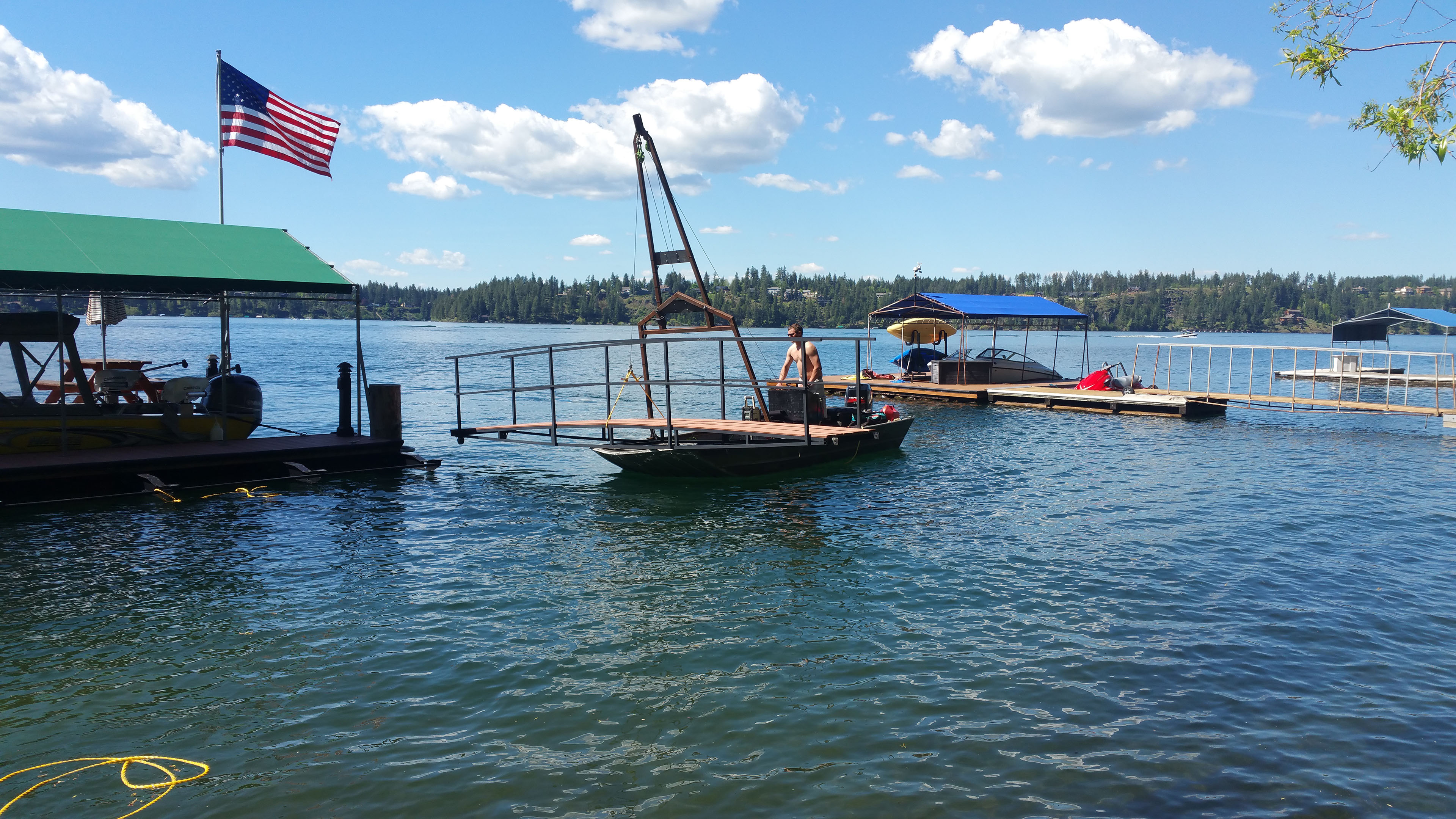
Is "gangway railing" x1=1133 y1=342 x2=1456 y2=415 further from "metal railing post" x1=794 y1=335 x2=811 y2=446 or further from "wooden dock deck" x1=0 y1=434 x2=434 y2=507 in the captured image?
"wooden dock deck" x1=0 y1=434 x2=434 y2=507

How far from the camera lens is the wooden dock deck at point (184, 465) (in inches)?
546

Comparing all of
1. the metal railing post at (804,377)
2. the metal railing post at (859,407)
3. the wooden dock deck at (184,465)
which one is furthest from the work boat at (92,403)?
the metal railing post at (859,407)

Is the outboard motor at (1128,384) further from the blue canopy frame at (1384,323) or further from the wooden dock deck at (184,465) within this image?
the wooden dock deck at (184,465)

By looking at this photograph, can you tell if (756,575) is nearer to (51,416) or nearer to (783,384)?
(783,384)

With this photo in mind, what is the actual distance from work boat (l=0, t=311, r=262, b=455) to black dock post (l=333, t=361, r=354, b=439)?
1.77 meters

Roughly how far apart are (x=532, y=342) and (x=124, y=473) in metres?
129

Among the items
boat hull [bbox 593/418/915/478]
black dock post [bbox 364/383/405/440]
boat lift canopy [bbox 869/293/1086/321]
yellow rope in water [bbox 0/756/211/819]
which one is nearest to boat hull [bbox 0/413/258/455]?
black dock post [bbox 364/383/405/440]

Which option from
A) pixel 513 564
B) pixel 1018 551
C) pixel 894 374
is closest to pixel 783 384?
pixel 1018 551

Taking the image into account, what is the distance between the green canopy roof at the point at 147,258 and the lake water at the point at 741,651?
12.5 feet

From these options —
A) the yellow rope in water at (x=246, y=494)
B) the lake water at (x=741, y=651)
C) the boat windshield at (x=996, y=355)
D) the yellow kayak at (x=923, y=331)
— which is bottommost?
the lake water at (x=741, y=651)

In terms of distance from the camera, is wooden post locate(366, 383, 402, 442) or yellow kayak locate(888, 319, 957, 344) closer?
wooden post locate(366, 383, 402, 442)

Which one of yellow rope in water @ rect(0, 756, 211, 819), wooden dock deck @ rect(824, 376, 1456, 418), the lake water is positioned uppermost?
wooden dock deck @ rect(824, 376, 1456, 418)

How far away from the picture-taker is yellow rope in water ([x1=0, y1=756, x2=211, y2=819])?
5770 mm

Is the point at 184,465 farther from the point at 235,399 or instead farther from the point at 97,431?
the point at 235,399
